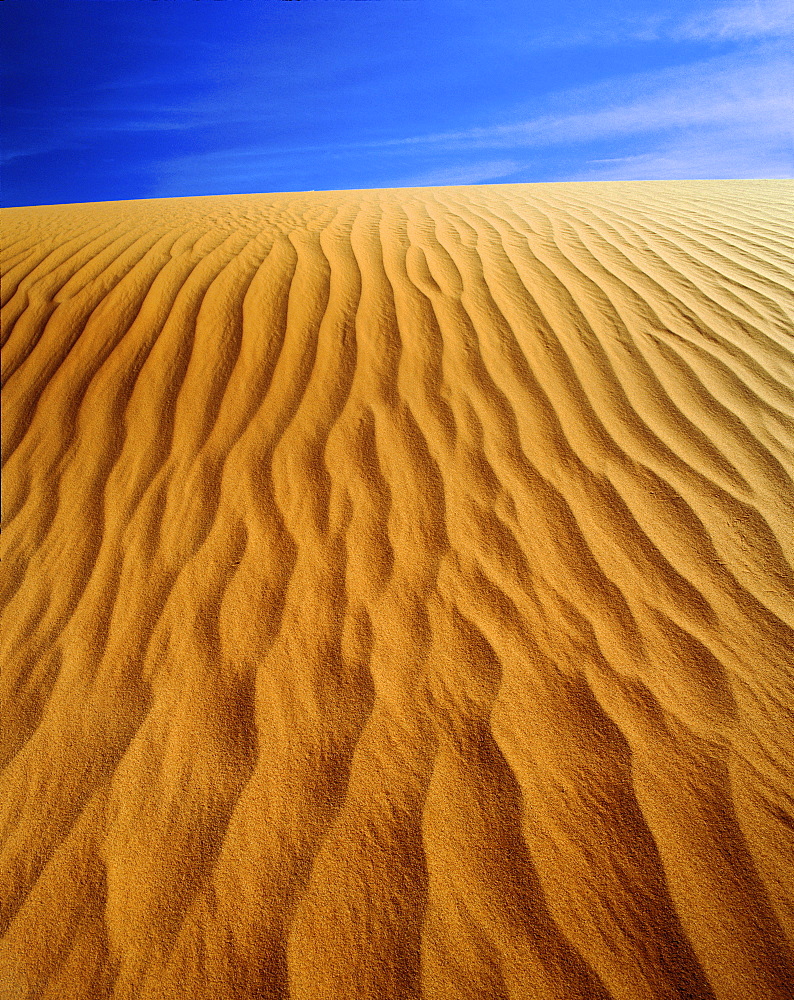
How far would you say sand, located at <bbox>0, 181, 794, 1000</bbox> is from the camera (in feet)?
3.52

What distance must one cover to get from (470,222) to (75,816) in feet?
14.6

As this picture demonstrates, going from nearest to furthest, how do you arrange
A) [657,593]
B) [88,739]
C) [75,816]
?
[75,816], [88,739], [657,593]

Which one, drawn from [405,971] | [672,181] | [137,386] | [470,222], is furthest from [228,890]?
[672,181]

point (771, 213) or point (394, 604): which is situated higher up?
point (771, 213)

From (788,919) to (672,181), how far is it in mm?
8539

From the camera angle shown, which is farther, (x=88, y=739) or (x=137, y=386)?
(x=137, y=386)

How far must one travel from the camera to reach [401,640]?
1565 mm

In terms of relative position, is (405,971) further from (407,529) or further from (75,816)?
(407,529)

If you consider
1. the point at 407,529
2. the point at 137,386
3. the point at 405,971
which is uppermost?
the point at 137,386

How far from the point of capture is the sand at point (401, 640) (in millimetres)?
1074

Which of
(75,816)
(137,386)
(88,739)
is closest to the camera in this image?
(75,816)

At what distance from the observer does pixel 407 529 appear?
6.18 feet

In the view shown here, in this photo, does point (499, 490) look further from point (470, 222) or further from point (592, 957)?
point (470, 222)

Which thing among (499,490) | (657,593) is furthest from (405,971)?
(499,490)
